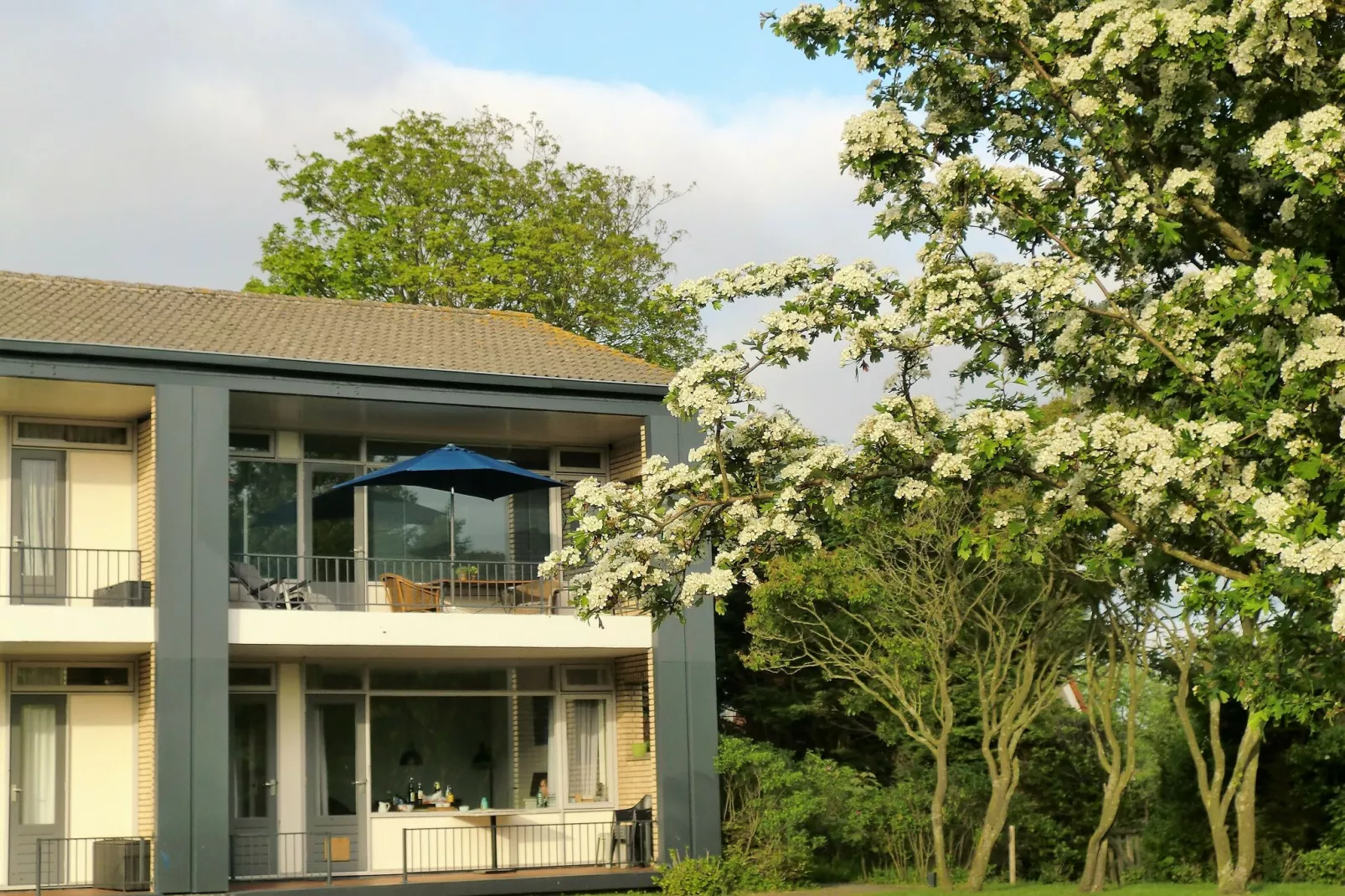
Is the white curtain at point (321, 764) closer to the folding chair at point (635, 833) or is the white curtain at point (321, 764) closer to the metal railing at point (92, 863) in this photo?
the metal railing at point (92, 863)

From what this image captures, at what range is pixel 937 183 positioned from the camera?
37.9 ft

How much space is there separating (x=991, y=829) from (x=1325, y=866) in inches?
216

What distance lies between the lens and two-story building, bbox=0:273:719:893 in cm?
1836

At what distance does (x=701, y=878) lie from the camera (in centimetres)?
1947

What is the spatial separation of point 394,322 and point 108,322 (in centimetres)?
437

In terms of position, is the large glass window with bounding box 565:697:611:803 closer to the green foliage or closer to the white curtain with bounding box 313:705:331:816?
the green foliage

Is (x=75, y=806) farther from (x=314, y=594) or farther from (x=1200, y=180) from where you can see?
(x=1200, y=180)

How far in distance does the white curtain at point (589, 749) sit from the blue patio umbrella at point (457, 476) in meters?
3.44

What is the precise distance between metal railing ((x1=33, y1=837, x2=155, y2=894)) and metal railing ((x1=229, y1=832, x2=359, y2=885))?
43.3 inches

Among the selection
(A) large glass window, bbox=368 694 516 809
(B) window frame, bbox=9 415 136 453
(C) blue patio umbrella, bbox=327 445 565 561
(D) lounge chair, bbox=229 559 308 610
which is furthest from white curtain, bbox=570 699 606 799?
(B) window frame, bbox=9 415 136 453

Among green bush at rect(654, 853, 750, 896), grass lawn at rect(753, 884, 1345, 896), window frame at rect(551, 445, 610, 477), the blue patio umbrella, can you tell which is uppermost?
window frame at rect(551, 445, 610, 477)

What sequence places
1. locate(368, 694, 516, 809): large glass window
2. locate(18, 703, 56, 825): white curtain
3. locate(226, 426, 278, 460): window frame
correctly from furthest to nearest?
locate(368, 694, 516, 809): large glass window → locate(226, 426, 278, 460): window frame → locate(18, 703, 56, 825): white curtain

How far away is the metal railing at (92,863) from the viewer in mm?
18125

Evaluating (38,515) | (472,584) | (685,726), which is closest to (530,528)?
(472,584)
